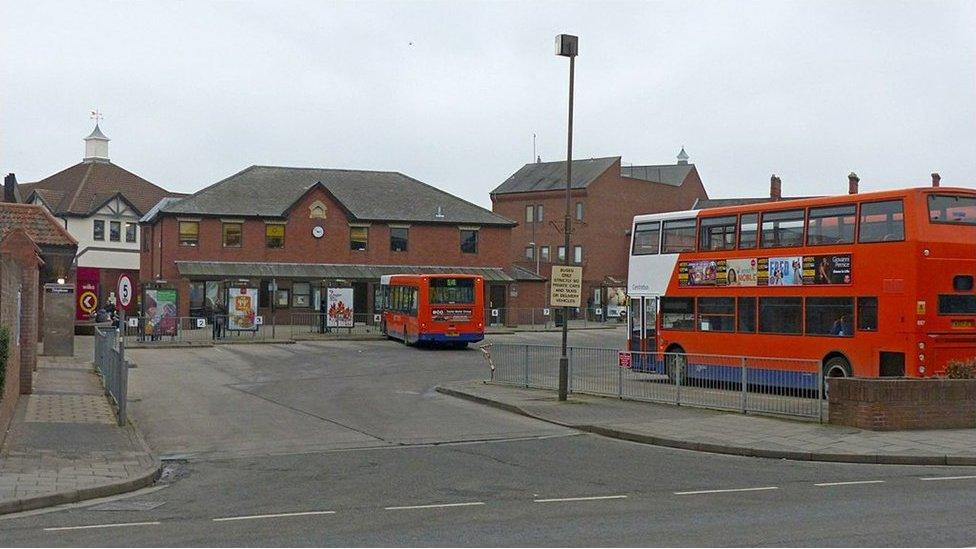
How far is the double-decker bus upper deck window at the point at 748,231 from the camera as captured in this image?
24203 millimetres

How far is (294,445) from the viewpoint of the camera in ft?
55.9

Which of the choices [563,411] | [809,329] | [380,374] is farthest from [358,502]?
[380,374]

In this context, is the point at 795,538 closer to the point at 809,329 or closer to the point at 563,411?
the point at 563,411

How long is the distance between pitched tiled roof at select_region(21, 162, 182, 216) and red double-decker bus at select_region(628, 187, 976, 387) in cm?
6749

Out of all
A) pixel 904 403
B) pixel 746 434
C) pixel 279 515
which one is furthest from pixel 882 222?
pixel 279 515

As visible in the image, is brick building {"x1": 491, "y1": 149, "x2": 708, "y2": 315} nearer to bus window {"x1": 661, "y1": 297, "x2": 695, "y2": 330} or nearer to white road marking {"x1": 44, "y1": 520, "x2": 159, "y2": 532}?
bus window {"x1": 661, "y1": 297, "x2": 695, "y2": 330}

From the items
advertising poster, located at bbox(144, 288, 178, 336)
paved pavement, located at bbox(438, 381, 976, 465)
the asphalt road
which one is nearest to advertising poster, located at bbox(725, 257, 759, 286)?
paved pavement, located at bbox(438, 381, 976, 465)

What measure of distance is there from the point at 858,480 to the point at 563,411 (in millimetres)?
Answer: 8391

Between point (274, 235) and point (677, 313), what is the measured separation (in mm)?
42222

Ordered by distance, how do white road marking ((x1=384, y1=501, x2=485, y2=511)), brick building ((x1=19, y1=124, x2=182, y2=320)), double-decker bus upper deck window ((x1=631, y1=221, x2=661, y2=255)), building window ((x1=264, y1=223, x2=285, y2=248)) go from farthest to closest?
brick building ((x1=19, y1=124, x2=182, y2=320))
building window ((x1=264, y1=223, x2=285, y2=248))
double-decker bus upper deck window ((x1=631, y1=221, x2=661, y2=255))
white road marking ((x1=384, y1=501, x2=485, y2=511))

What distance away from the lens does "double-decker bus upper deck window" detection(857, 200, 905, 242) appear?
20547 millimetres

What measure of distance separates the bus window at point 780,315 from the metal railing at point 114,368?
45.9 feet

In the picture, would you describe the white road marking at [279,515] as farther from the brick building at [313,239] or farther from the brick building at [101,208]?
the brick building at [101,208]

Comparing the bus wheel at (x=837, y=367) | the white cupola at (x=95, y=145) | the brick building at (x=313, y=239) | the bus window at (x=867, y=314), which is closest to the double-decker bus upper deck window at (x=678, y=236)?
the bus wheel at (x=837, y=367)
